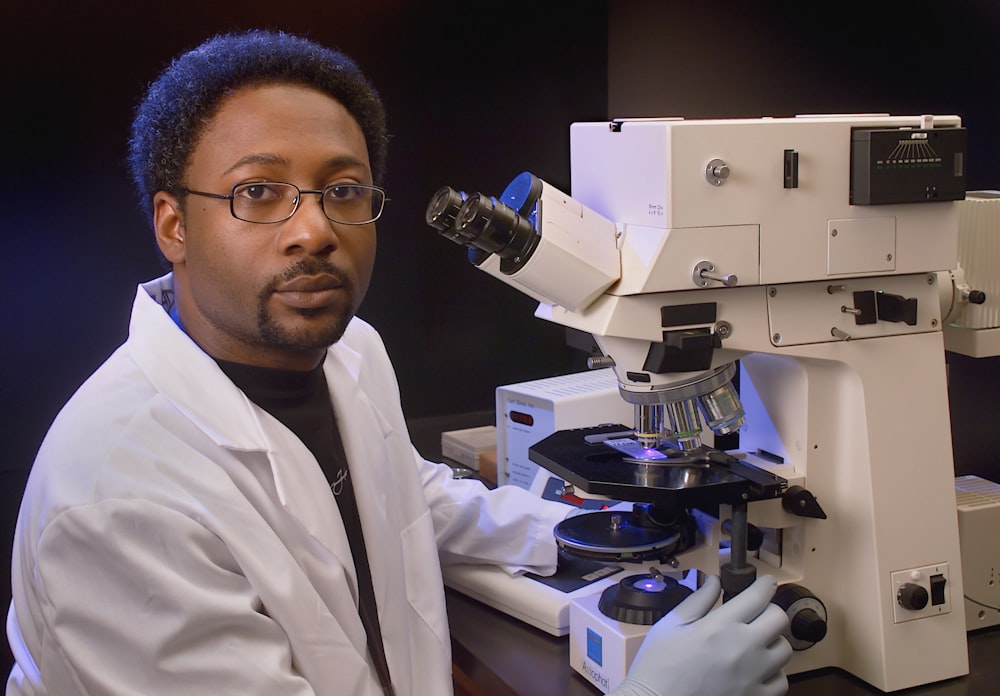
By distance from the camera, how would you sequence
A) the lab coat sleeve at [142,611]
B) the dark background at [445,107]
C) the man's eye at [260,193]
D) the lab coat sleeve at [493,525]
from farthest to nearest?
the dark background at [445,107]
the lab coat sleeve at [493,525]
the man's eye at [260,193]
the lab coat sleeve at [142,611]

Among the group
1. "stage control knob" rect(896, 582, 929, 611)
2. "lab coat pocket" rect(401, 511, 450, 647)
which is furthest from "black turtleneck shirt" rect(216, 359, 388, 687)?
"stage control knob" rect(896, 582, 929, 611)

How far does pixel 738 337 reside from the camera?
128cm

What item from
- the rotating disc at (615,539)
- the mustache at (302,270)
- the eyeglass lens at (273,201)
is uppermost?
the eyeglass lens at (273,201)

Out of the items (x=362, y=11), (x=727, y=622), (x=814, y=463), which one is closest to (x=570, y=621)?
(x=727, y=622)

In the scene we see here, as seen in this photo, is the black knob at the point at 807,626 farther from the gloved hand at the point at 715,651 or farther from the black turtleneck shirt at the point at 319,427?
the black turtleneck shirt at the point at 319,427

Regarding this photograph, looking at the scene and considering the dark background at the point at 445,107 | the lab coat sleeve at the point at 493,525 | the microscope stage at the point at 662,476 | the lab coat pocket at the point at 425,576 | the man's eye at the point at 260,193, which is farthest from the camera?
the dark background at the point at 445,107

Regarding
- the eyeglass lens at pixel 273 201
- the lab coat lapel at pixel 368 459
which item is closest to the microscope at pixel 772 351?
the eyeglass lens at pixel 273 201

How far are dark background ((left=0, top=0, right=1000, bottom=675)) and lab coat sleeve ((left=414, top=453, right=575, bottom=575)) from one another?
33.0 inches

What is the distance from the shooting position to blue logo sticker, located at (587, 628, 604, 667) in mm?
1309

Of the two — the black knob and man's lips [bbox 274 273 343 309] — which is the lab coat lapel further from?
the black knob

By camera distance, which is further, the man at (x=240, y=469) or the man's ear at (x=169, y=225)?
the man's ear at (x=169, y=225)

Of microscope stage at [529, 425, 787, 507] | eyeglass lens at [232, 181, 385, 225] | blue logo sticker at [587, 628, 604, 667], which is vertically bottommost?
blue logo sticker at [587, 628, 604, 667]

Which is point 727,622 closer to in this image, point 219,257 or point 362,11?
point 219,257

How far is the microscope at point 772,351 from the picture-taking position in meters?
1.23
